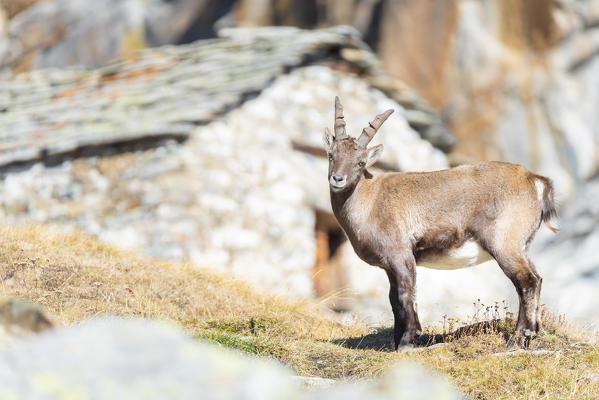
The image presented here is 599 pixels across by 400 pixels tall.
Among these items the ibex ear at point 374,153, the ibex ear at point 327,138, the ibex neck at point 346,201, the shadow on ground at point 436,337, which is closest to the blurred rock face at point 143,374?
the shadow on ground at point 436,337

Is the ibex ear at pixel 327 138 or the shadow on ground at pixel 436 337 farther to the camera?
the ibex ear at pixel 327 138

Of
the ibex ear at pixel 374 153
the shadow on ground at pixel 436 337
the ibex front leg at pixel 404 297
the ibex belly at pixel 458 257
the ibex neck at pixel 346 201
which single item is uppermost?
the ibex ear at pixel 374 153

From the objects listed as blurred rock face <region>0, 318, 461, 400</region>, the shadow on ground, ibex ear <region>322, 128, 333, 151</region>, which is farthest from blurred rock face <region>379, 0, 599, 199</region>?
blurred rock face <region>0, 318, 461, 400</region>

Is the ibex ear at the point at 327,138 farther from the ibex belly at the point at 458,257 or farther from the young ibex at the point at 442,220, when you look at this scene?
the ibex belly at the point at 458,257

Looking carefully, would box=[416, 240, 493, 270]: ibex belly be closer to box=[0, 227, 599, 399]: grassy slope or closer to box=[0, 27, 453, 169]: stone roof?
box=[0, 227, 599, 399]: grassy slope

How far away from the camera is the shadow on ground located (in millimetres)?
6812

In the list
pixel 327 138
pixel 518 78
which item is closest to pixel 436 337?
pixel 327 138

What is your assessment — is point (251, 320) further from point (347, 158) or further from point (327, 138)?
point (327, 138)

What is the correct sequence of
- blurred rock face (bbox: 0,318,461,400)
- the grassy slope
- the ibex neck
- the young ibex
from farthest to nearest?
the ibex neck, the young ibex, the grassy slope, blurred rock face (bbox: 0,318,461,400)

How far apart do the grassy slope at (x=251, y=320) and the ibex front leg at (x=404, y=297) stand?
0.93ft

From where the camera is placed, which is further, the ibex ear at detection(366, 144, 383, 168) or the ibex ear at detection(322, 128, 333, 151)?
the ibex ear at detection(322, 128, 333, 151)

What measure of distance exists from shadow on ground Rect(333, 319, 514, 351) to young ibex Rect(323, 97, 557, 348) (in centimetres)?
24

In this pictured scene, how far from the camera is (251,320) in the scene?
736 centimetres

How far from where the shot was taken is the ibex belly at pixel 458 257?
6898 millimetres
